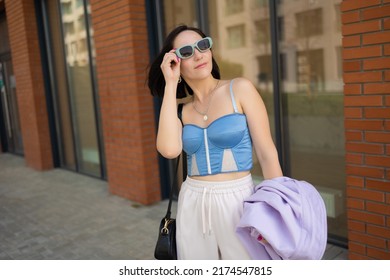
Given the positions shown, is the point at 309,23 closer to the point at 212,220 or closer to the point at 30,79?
the point at 212,220

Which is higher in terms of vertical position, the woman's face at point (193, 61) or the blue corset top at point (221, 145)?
the woman's face at point (193, 61)

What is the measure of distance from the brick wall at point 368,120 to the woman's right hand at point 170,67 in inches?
66.3

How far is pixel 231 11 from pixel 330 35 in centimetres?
133

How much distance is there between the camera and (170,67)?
1.95 meters

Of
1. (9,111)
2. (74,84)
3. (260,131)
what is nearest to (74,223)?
(74,84)

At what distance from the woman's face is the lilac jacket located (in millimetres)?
669

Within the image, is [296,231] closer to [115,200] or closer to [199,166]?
[199,166]

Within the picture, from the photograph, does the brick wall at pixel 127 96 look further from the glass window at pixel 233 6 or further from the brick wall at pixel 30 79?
the brick wall at pixel 30 79

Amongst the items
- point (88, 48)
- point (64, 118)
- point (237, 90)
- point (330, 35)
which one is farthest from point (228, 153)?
point (64, 118)

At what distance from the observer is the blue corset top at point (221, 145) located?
185 centimetres

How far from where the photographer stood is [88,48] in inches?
264

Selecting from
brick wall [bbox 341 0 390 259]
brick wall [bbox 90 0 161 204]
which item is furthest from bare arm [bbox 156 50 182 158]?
brick wall [bbox 90 0 161 204]

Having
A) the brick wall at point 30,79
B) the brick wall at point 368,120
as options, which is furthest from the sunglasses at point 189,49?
the brick wall at point 30,79

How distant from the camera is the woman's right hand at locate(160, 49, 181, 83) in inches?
75.7
